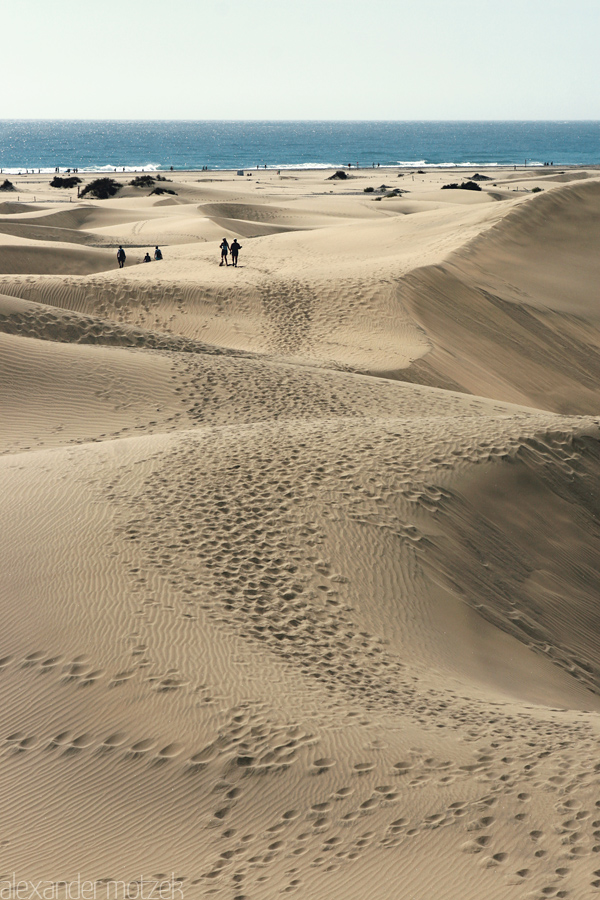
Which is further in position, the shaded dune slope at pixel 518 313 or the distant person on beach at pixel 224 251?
the distant person on beach at pixel 224 251

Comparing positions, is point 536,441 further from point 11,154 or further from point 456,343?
point 11,154

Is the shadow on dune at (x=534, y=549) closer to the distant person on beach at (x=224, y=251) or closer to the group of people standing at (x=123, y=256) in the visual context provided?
the distant person on beach at (x=224, y=251)

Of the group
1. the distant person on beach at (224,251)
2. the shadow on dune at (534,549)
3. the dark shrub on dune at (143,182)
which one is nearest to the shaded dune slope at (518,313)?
the distant person on beach at (224,251)

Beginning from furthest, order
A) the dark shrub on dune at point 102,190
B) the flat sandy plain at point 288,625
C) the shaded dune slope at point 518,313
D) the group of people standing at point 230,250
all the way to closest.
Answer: the dark shrub on dune at point 102,190 < the group of people standing at point 230,250 < the shaded dune slope at point 518,313 < the flat sandy plain at point 288,625

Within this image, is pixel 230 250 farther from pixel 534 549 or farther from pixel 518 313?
pixel 534 549

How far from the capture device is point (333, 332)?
1994cm

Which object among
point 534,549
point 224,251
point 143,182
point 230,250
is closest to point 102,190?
point 143,182

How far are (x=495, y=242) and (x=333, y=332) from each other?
8448 mm

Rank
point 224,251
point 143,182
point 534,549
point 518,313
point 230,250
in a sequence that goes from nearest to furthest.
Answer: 1. point 534,549
2. point 518,313
3. point 224,251
4. point 230,250
5. point 143,182

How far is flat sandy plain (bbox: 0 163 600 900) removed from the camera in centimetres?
462

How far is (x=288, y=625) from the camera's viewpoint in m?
7.03

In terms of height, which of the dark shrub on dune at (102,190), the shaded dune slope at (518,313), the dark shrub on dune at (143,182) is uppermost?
the dark shrub on dune at (143,182)

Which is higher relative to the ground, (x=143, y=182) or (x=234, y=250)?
(x=143, y=182)

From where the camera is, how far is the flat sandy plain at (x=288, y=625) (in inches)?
182
